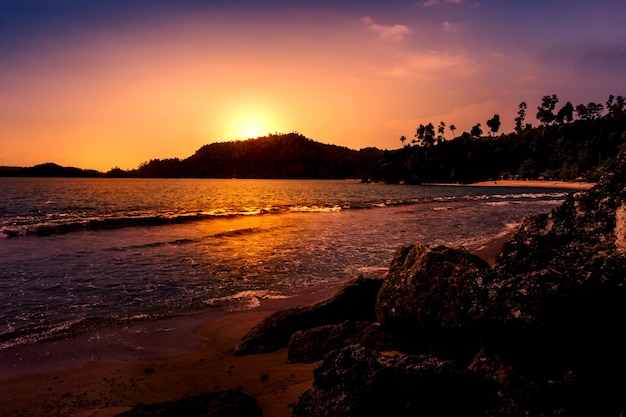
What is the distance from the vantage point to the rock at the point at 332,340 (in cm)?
753

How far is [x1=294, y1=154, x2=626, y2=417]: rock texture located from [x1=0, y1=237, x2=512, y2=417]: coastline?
2.24m

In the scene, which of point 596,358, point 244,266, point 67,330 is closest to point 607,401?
point 596,358

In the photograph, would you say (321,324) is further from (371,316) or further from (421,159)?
(421,159)

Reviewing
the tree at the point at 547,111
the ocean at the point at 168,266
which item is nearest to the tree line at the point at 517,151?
the tree at the point at 547,111

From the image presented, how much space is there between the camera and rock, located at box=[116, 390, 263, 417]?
5.30m

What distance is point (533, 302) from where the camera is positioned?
13.0 ft

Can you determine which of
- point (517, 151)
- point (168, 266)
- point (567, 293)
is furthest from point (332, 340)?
point (517, 151)

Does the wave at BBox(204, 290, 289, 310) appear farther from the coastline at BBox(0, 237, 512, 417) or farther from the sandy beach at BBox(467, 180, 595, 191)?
the sandy beach at BBox(467, 180, 595, 191)

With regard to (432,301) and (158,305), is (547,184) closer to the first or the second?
(158,305)

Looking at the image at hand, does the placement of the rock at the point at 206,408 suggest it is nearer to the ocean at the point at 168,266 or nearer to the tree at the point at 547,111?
the ocean at the point at 168,266

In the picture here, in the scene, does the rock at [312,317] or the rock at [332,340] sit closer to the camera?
the rock at [332,340]

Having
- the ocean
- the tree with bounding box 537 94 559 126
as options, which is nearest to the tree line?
the tree with bounding box 537 94 559 126

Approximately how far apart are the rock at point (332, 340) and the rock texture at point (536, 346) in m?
3.08

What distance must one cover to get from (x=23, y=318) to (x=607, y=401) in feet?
42.1
